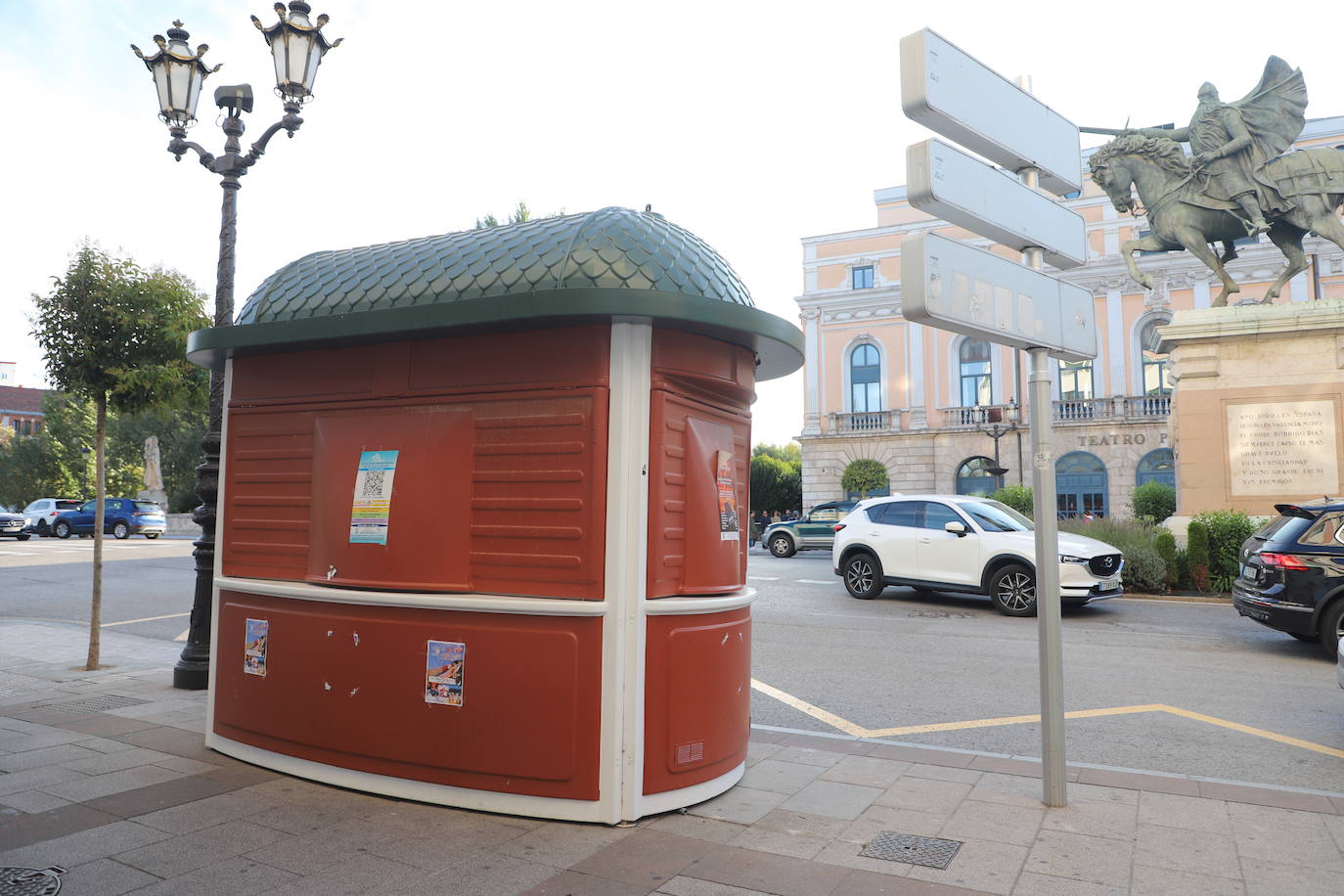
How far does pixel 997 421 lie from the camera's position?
3384 centimetres

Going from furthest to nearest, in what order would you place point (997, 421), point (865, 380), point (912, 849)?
point (865, 380) < point (997, 421) < point (912, 849)

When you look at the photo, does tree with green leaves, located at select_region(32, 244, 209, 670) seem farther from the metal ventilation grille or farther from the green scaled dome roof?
the metal ventilation grille

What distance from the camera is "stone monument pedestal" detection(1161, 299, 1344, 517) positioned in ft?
47.6

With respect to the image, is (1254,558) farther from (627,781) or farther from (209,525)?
(209,525)

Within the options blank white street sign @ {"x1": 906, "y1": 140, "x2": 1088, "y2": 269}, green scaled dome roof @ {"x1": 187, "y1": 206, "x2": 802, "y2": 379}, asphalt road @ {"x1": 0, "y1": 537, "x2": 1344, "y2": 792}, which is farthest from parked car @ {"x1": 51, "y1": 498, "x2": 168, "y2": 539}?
blank white street sign @ {"x1": 906, "y1": 140, "x2": 1088, "y2": 269}

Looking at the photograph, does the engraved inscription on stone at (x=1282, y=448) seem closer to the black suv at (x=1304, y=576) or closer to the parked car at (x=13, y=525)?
the black suv at (x=1304, y=576)

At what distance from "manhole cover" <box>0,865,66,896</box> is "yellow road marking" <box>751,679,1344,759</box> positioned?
4.53 metres

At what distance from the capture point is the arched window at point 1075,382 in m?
39.0

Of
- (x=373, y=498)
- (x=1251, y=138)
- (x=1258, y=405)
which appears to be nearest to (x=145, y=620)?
(x=373, y=498)

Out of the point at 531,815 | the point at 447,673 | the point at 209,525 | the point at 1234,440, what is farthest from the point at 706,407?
the point at 1234,440

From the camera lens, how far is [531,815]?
13.9 ft

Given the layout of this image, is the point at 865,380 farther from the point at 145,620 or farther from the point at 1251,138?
the point at 145,620

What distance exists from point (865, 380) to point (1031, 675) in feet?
116

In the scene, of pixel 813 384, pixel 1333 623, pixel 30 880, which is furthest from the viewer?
pixel 813 384
